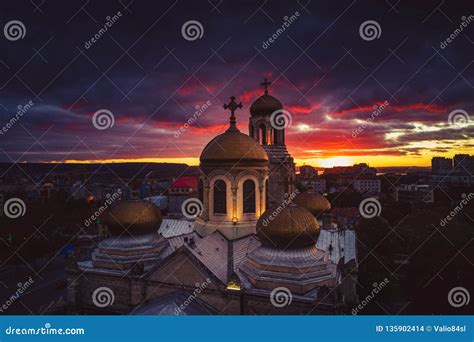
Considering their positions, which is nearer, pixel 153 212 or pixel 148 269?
pixel 148 269

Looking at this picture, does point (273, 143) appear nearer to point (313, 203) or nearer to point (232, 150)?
point (313, 203)

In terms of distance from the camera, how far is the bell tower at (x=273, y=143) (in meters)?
24.1

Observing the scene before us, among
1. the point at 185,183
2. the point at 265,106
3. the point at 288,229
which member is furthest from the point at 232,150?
the point at 185,183

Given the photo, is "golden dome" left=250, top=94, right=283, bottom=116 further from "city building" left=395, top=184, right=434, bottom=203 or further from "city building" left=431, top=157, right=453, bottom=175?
"city building" left=431, top=157, right=453, bottom=175

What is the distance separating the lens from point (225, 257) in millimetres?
15633

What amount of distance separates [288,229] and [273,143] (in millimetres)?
12173

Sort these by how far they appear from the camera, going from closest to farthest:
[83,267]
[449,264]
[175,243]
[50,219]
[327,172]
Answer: [83,267], [175,243], [449,264], [50,219], [327,172]

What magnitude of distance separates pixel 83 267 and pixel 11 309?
988 cm

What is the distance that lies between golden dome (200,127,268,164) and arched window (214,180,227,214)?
52.3 inches

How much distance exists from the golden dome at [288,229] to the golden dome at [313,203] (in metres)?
7.38

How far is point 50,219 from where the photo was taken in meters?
40.7

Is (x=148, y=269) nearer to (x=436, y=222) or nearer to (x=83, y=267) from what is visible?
(x=83, y=267)

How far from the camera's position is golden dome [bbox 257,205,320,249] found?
1377cm
